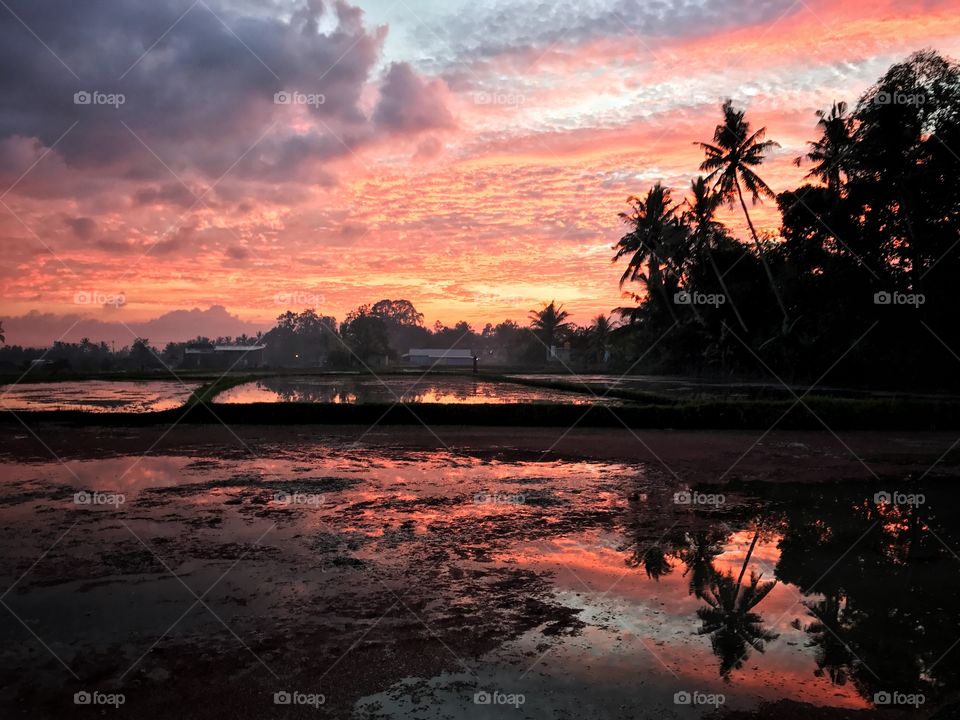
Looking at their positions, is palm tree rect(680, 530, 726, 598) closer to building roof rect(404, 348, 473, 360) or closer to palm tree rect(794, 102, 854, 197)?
palm tree rect(794, 102, 854, 197)

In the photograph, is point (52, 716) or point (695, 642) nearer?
point (52, 716)

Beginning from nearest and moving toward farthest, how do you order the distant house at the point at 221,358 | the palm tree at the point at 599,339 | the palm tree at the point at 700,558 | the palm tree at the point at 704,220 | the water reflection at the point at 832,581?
the water reflection at the point at 832,581, the palm tree at the point at 700,558, the palm tree at the point at 704,220, the palm tree at the point at 599,339, the distant house at the point at 221,358

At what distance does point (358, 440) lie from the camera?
693 inches

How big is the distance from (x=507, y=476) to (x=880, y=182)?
2807 centimetres

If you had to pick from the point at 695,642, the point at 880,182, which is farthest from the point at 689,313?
the point at 695,642

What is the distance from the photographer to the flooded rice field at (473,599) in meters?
4.86

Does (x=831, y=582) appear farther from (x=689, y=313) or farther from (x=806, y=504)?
(x=689, y=313)

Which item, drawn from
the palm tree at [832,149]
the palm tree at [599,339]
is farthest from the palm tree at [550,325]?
the palm tree at [832,149]

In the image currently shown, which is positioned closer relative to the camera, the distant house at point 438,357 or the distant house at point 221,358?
the distant house at point 221,358

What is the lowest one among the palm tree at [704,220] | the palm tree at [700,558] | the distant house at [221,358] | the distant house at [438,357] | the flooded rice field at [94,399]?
the palm tree at [700,558]

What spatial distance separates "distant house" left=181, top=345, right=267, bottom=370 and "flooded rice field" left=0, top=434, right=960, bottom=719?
233ft

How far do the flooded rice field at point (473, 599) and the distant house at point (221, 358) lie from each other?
2792 inches

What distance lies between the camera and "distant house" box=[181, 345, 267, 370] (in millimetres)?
80375

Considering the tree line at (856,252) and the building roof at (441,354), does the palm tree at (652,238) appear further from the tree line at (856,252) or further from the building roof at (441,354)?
the building roof at (441,354)
